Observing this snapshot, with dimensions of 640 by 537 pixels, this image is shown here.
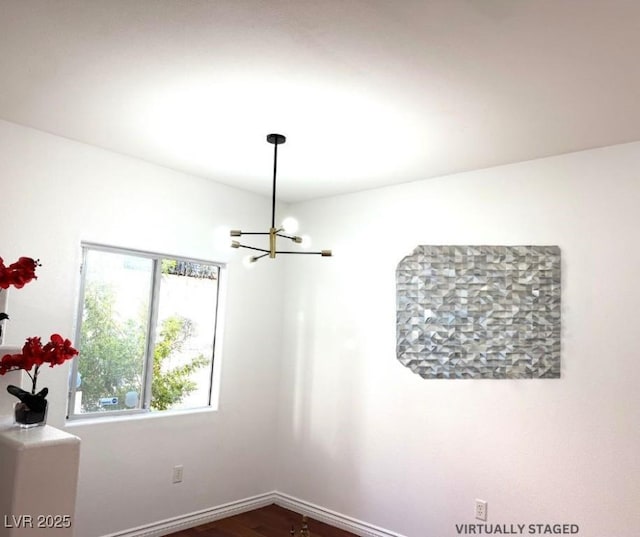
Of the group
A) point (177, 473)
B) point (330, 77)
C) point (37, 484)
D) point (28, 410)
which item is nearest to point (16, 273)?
point (28, 410)

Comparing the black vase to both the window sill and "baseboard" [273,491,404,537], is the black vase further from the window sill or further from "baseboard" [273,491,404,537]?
"baseboard" [273,491,404,537]

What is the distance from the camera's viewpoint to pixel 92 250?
12.3ft

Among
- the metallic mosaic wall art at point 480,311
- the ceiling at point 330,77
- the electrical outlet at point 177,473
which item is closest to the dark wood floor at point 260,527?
the electrical outlet at point 177,473

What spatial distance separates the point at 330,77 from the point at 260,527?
345 cm

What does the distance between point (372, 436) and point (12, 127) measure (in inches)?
133

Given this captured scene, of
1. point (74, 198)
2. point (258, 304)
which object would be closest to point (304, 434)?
point (258, 304)

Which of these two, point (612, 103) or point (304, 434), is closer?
point (612, 103)

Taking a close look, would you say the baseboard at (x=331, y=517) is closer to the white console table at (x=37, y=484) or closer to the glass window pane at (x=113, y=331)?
the glass window pane at (x=113, y=331)

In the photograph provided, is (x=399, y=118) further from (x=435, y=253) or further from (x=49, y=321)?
(x=49, y=321)

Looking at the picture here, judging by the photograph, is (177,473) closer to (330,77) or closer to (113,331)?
(113,331)

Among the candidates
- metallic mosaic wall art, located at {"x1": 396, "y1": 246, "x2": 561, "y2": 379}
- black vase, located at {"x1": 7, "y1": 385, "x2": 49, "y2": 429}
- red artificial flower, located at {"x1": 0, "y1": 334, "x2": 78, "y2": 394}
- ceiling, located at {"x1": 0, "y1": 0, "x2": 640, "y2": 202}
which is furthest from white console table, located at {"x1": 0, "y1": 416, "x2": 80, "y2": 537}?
metallic mosaic wall art, located at {"x1": 396, "y1": 246, "x2": 561, "y2": 379}

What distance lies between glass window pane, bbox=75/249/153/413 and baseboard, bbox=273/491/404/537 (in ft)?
5.40

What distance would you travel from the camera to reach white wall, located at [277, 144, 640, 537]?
319 cm

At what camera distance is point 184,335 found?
14.2 ft
